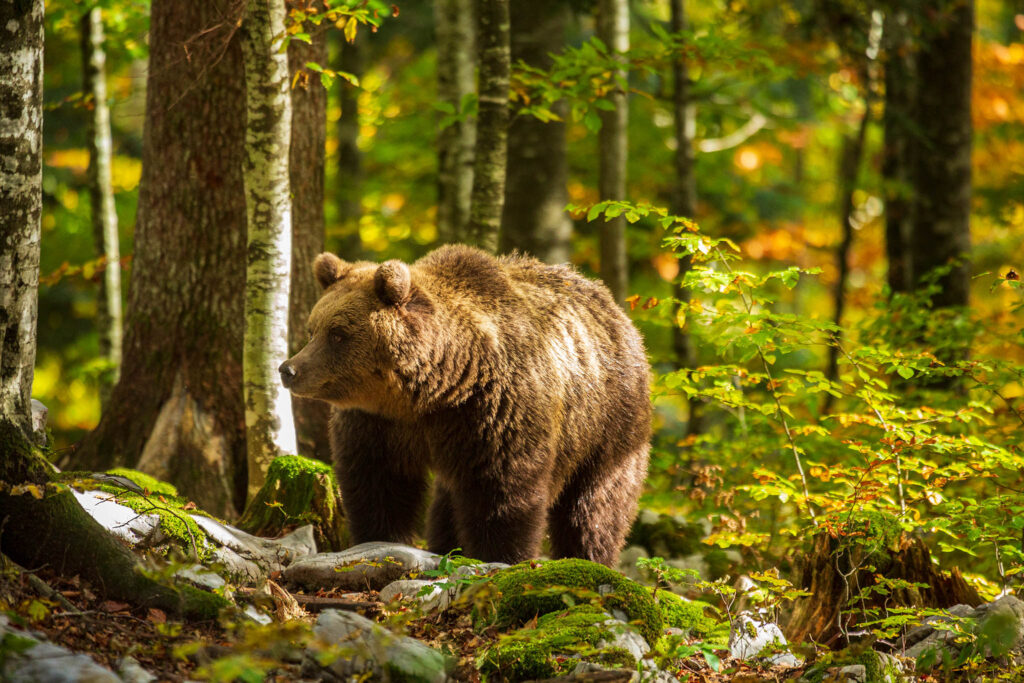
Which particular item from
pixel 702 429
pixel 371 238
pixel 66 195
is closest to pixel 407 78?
pixel 371 238

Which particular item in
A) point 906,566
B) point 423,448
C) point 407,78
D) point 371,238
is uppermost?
point 407,78

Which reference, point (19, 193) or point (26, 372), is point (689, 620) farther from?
point (19, 193)

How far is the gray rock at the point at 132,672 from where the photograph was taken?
3221 mm

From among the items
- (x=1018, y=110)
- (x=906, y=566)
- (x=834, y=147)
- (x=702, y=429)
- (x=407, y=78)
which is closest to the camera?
(x=906, y=566)

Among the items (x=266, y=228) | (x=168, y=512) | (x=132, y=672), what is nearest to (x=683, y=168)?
(x=266, y=228)

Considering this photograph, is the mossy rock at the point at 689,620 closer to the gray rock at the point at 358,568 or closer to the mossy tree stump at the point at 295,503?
the gray rock at the point at 358,568

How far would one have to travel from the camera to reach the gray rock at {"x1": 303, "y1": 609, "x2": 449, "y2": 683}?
3.61 meters

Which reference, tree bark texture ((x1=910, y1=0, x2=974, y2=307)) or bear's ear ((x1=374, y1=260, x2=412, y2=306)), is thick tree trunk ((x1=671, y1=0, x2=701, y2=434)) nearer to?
tree bark texture ((x1=910, y1=0, x2=974, y2=307))

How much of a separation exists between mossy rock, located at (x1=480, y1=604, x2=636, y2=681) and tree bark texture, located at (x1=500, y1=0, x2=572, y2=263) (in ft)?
20.6

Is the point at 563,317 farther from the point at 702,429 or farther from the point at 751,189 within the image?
the point at 751,189

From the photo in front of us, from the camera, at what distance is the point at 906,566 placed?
5.65 m

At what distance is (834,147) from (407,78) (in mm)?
16313

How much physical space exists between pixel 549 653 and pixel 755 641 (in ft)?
5.12

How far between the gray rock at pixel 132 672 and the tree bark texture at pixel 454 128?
6725mm
